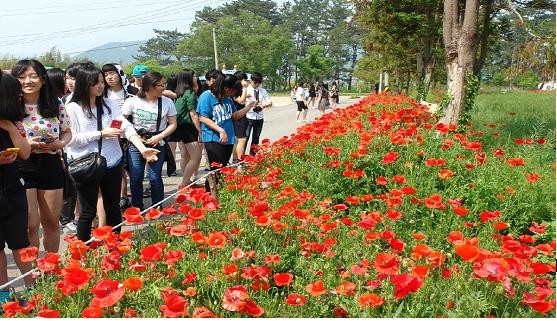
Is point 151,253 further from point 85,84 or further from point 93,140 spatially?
point 85,84

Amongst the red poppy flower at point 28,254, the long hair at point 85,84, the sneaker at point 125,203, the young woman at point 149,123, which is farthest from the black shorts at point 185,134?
the red poppy flower at point 28,254

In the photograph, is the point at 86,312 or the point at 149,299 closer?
the point at 86,312

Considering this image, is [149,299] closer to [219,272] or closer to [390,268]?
[219,272]

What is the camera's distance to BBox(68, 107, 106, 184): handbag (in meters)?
3.66

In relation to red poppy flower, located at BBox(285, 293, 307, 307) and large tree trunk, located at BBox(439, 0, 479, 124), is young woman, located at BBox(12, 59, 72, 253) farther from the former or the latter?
large tree trunk, located at BBox(439, 0, 479, 124)

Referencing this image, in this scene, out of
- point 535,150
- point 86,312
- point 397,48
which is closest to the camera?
point 86,312

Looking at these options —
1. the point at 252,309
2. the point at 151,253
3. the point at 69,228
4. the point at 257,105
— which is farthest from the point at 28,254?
the point at 257,105

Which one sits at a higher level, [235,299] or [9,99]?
[9,99]

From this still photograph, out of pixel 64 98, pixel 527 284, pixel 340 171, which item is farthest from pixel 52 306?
pixel 64 98

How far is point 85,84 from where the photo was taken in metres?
3.74

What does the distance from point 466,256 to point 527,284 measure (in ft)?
1.49

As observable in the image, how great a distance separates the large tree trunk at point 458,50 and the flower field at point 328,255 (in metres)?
3.08

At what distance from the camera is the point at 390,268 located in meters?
2.05

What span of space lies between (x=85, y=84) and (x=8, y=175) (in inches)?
37.5
